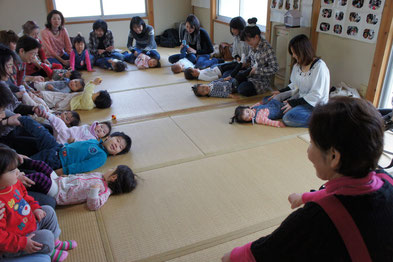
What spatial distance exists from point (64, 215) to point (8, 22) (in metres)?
5.56

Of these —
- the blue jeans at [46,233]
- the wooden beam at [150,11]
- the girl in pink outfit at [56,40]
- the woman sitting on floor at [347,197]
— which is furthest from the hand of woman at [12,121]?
the wooden beam at [150,11]

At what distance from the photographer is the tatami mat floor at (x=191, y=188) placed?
163 cm

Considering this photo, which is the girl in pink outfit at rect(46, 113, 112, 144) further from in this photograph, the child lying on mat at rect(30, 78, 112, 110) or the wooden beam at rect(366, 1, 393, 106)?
the wooden beam at rect(366, 1, 393, 106)

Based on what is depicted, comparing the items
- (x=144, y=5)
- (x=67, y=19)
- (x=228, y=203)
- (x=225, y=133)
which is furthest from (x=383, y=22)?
(x=67, y=19)

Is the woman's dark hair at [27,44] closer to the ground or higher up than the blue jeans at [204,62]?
higher up

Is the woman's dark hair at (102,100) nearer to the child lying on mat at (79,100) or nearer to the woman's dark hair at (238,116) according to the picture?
the child lying on mat at (79,100)

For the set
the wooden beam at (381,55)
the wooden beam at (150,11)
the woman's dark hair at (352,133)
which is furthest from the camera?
the wooden beam at (150,11)

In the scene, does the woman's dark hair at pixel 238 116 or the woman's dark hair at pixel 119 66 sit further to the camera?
the woman's dark hair at pixel 119 66

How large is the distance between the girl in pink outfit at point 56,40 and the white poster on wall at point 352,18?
3584 millimetres

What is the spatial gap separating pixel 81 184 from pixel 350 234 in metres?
Answer: 1.60

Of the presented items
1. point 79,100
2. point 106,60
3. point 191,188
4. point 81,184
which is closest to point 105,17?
point 106,60

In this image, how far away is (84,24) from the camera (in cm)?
646

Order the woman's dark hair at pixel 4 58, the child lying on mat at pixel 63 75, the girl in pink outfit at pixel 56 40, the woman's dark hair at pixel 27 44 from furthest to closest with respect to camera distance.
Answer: the girl in pink outfit at pixel 56 40, the child lying on mat at pixel 63 75, the woman's dark hair at pixel 27 44, the woman's dark hair at pixel 4 58

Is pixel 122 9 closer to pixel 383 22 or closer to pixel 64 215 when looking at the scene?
pixel 383 22
